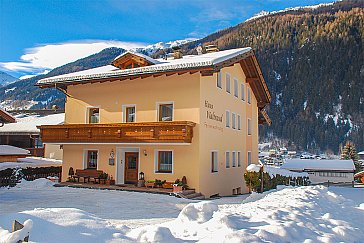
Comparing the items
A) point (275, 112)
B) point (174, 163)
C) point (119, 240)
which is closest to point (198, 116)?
point (174, 163)

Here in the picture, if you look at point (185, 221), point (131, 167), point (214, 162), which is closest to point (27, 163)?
point (131, 167)

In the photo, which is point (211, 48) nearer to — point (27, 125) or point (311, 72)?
point (27, 125)

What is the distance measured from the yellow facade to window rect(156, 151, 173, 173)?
0.31 m

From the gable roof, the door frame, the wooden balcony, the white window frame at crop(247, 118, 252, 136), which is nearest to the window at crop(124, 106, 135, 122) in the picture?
the wooden balcony

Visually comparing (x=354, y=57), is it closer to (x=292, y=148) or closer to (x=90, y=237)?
(x=292, y=148)

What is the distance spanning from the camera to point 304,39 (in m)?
155

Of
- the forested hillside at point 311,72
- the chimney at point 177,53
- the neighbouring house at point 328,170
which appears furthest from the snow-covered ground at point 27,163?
the forested hillside at point 311,72

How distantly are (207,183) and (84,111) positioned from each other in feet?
29.3

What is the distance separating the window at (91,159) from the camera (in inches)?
843

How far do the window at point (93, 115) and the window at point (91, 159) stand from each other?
75.3 inches

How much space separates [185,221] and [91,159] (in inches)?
574

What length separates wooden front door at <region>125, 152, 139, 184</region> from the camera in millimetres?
20234

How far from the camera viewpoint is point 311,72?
482ft

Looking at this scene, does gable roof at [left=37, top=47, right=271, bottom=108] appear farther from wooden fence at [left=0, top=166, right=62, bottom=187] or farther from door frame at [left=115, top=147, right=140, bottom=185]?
wooden fence at [left=0, top=166, right=62, bottom=187]
